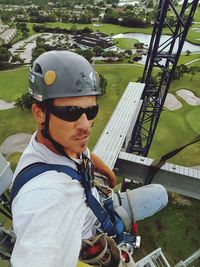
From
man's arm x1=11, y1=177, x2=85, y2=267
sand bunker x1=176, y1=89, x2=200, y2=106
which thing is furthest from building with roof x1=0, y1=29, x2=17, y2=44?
man's arm x1=11, y1=177, x2=85, y2=267

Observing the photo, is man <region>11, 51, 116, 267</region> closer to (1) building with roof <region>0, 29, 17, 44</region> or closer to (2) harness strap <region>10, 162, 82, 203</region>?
(2) harness strap <region>10, 162, 82, 203</region>

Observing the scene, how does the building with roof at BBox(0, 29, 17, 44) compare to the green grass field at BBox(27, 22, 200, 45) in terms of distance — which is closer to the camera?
the building with roof at BBox(0, 29, 17, 44)

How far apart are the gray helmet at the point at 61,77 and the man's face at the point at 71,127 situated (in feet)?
0.23

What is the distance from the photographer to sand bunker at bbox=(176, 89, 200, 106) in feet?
104

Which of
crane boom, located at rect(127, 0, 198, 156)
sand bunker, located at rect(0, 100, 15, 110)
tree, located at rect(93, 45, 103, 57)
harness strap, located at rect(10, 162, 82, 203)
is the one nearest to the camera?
harness strap, located at rect(10, 162, 82, 203)

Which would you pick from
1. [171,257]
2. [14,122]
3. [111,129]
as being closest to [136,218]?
[111,129]

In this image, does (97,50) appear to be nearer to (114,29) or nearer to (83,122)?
(114,29)

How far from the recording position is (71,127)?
3084 millimetres

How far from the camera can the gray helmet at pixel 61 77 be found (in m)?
3.00

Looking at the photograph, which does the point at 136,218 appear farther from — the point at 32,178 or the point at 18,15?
the point at 18,15

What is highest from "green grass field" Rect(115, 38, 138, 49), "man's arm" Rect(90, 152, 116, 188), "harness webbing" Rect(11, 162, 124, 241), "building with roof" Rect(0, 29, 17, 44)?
"harness webbing" Rect(11, 162, 124, 241)

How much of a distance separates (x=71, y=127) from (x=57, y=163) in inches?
17.7

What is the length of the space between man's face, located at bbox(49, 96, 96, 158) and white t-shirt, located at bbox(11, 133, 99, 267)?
0.46 m

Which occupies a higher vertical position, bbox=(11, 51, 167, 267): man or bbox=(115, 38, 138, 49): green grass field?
bbox=(11, 51, 167, 267): man
